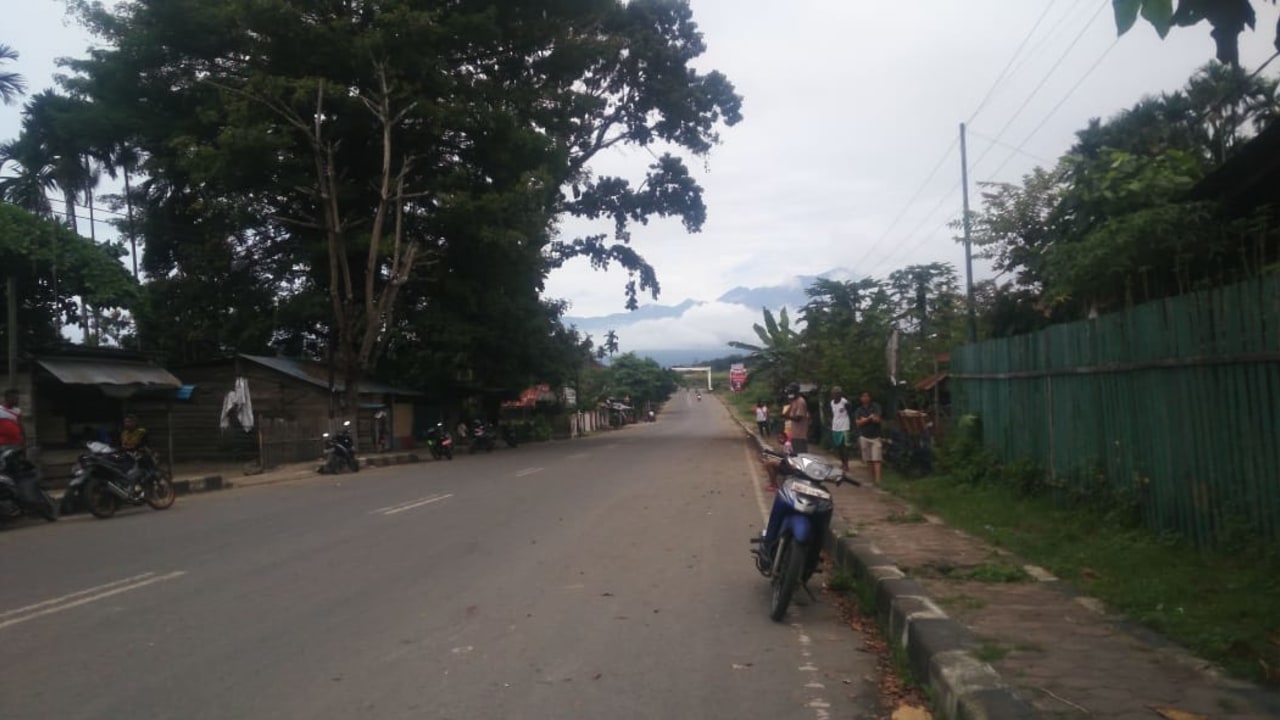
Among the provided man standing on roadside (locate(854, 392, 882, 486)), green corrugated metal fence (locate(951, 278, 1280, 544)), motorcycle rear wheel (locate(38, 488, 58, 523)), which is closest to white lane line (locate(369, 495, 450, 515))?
motorcycle rear wheel (locate(38, 488, 58, 523))

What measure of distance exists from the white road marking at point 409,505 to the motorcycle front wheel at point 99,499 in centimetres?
373

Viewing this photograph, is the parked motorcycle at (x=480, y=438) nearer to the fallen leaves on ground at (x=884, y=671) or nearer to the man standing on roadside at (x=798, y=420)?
the man standing on roadside at (x=798, y=420)

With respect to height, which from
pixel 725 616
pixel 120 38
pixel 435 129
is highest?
pixel 120 38

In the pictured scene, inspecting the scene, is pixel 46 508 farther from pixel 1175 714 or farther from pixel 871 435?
pixel 1175 714

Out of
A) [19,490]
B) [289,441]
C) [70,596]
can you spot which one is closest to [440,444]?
[289,441]

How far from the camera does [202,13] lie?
29.0 meters

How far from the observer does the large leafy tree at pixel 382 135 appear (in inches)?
1101

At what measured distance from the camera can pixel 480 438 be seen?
3562 centimetres

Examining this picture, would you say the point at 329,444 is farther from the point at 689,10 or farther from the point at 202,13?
the point at 689,10

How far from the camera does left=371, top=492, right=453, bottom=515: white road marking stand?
14.3 meters

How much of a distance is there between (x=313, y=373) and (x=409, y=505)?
20247mm

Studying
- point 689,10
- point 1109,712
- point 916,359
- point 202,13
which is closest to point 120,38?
point 202,13

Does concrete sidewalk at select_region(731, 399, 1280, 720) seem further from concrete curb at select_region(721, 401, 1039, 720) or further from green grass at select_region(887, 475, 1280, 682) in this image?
green grass at select_region(887, 475, 1280, 682)

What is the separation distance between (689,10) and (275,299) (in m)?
18.5
